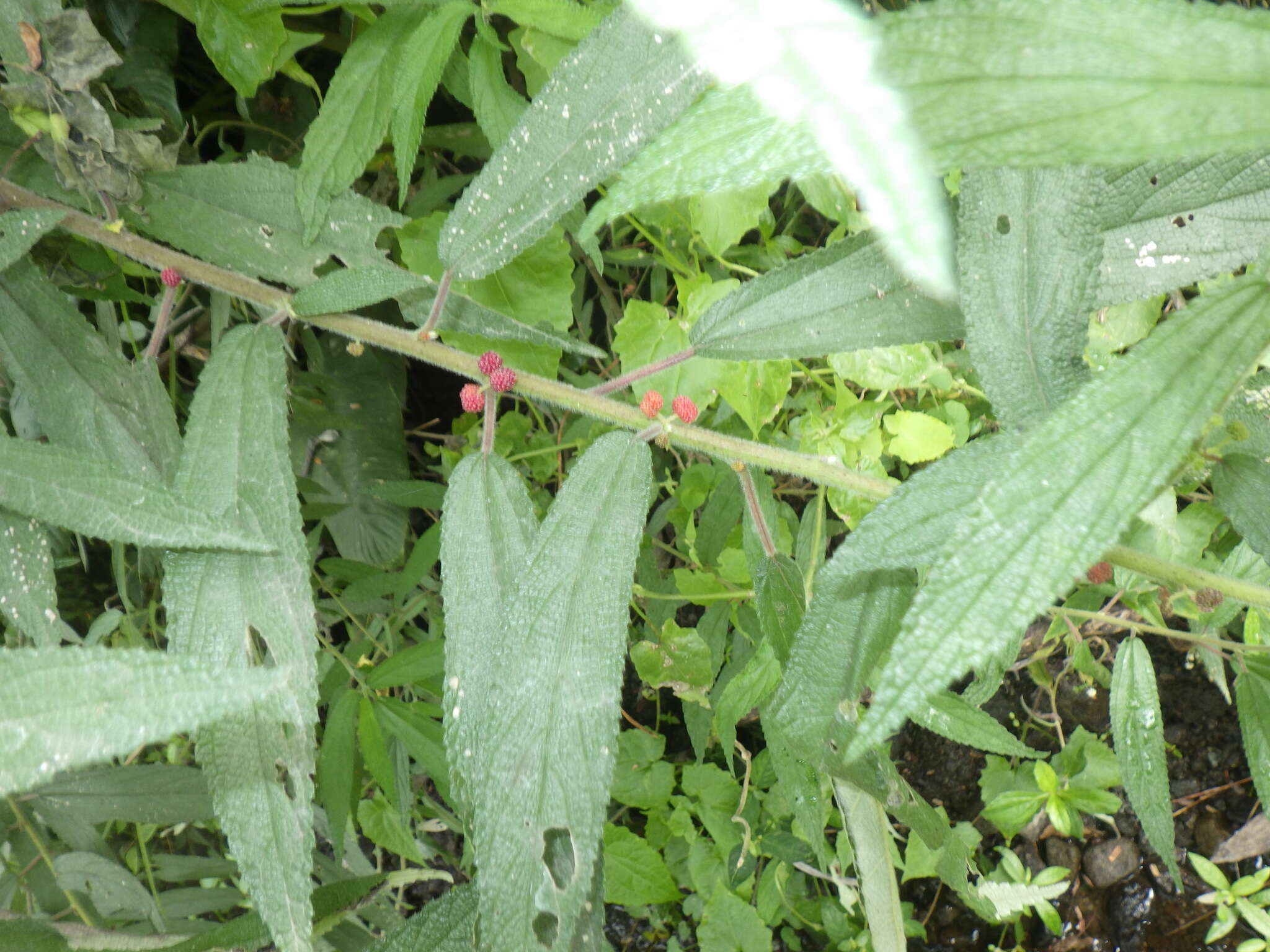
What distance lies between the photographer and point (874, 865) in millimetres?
997

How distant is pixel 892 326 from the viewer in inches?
28.6

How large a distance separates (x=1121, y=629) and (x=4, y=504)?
1.58 metres

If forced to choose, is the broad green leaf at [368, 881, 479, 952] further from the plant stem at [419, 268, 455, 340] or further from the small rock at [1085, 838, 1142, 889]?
the small rock at [1085, 838, 1142, 889]

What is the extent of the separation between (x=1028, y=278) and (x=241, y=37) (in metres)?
0.85

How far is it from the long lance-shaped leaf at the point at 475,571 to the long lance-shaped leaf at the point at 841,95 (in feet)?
1.52

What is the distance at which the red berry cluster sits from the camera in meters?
0.82

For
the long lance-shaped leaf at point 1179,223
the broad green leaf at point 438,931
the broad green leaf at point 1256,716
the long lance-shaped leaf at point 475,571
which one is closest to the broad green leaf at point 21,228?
the long lance-shaped leaf at point 475,571

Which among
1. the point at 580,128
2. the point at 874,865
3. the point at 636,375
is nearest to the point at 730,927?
the point at 874,865

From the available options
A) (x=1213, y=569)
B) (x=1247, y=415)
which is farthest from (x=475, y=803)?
(x=1213, y=569)

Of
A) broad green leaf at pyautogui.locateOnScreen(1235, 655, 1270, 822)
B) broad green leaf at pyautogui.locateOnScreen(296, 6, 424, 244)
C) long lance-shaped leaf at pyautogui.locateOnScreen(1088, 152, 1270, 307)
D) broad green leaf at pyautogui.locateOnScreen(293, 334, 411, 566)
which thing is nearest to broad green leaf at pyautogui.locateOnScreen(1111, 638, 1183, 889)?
broad green leaf at pyautogui.locateOnScreen(1235, 655, 1270, 822)

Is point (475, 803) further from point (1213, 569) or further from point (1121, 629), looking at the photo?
point (1121, 629)

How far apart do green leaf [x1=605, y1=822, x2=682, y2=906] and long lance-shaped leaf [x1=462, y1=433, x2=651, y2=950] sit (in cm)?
75

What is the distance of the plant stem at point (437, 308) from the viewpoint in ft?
2.71

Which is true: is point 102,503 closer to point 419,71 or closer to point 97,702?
point 97,702
